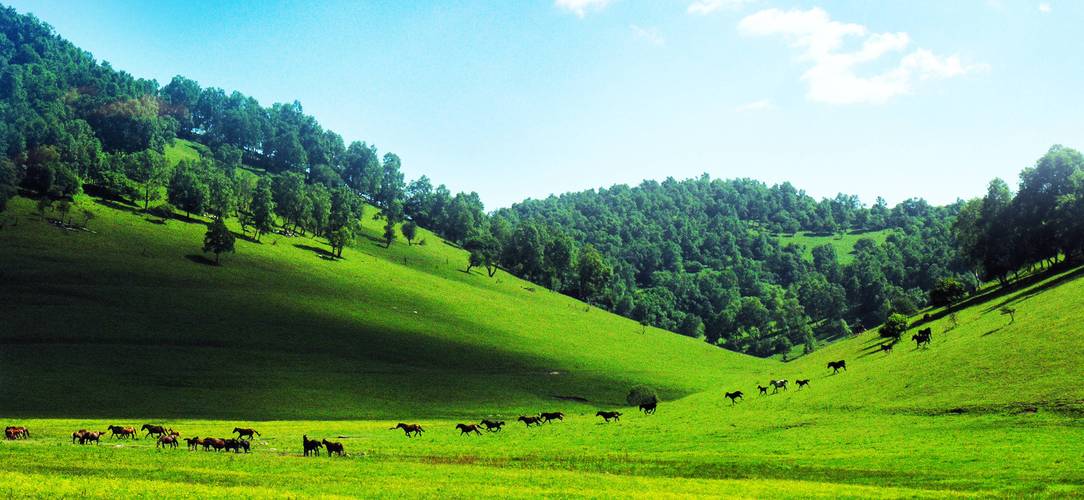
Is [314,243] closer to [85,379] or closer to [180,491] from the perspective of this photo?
[85,379]

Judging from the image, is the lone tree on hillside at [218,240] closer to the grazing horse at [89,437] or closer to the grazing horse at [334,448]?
the grazing horse at [89,437]

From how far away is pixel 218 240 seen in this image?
5586 inches

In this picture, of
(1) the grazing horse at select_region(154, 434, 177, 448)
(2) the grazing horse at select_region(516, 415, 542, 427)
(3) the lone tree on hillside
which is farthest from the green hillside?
(1) the grazing horse at select_region(154, 434, 177, 448)

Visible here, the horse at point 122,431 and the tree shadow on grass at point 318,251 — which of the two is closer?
the horse at point 122,431

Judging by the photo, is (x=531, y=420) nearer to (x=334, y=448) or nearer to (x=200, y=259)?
(x=334, y=448)

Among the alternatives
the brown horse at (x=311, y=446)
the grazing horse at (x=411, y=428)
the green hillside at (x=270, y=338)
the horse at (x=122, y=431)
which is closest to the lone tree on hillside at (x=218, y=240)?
the green hillside at (x=270, y=338)

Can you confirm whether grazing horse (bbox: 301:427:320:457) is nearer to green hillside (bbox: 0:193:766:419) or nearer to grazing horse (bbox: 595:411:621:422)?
grazing horse (bbox: 595:411:621:422)

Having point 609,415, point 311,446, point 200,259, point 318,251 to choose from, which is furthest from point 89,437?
point 318,251

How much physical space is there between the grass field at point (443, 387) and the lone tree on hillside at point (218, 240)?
12.5 feet

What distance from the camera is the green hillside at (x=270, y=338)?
88875 mm

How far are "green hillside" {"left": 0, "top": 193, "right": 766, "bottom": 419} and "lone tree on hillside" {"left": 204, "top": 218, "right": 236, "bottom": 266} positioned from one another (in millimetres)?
2825

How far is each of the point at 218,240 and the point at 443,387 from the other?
69.5 m

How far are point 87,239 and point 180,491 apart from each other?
426 ft

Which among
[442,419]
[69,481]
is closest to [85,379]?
[442,419]
